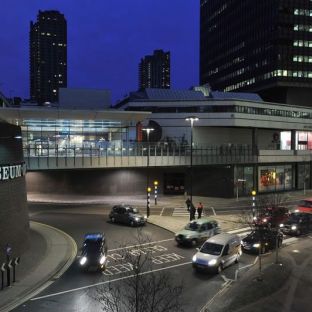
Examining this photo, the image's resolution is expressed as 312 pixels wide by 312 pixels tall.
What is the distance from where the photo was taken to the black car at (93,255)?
77.9 ft

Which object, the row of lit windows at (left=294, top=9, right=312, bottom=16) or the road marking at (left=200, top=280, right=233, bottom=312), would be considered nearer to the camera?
the road marking at (left=200, top=280, right=233, bottom=312)

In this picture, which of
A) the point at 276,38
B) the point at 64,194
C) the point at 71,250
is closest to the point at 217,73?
the point at 276,38

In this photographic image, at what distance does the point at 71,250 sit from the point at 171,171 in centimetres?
3445

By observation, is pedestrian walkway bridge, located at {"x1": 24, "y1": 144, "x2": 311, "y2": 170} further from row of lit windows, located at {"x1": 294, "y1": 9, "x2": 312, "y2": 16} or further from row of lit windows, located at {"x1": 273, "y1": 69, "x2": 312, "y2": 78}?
row of lit windows, located at {"x1": 294, "y1": 9, "x2": 312, "y2": 16}

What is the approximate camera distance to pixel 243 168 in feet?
201

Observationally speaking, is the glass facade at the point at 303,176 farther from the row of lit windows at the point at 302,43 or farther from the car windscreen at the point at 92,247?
the car windscreen at the point at 92,247

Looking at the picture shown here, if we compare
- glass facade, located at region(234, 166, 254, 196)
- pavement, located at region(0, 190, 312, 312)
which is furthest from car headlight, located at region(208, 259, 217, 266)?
glass facade, located at region(234, 166, 254, 196)

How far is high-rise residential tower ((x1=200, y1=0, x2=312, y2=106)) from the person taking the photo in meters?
96.2

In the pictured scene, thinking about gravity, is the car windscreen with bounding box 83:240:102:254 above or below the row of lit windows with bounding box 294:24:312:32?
below

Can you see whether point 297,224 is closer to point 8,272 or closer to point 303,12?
point 8,272

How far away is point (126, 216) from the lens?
1491 inches

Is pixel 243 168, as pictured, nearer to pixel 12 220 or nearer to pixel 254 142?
pixel 254 142

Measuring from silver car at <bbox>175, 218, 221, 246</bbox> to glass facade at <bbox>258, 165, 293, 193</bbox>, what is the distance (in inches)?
1369

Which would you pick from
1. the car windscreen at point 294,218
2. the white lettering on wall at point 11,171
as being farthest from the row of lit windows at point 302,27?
the white lettering on wall at point 11,171
